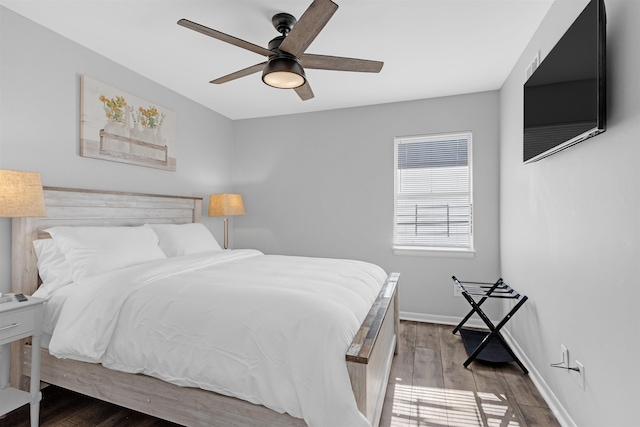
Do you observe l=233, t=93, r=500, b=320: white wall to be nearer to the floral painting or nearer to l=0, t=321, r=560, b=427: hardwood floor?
l=0, t=321, r=560, b=427: hardwood floor

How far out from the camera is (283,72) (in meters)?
2.04

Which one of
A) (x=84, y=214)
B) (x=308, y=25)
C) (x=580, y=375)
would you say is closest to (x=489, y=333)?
(x=580, y=375)

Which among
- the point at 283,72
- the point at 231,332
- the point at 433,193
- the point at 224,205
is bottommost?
the point at 231,332

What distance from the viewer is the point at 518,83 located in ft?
9.29

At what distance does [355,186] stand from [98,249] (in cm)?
276

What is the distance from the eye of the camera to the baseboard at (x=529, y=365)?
1908mm

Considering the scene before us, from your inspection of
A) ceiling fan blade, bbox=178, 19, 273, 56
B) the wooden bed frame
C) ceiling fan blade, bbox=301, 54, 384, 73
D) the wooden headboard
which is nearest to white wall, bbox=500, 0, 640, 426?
the wooden bed frame

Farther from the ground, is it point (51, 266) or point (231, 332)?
point (51, 266)

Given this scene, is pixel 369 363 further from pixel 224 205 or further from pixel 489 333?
pixel 224 205

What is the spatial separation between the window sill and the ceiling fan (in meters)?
2.24

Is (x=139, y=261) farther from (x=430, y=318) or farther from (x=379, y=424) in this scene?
(x=430, y=318)

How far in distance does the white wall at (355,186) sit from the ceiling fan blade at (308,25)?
2.17 meters

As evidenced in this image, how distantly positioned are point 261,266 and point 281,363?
117 cm

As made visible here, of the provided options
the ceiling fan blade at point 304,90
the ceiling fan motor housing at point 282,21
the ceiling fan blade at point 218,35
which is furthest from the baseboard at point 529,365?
the ceiling fan motor housing at point 282,21
